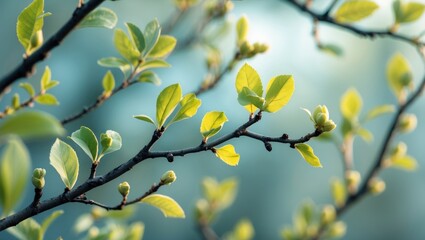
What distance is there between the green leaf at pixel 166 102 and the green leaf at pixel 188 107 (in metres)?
0.01

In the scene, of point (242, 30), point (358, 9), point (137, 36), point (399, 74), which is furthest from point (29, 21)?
point (399, 74)

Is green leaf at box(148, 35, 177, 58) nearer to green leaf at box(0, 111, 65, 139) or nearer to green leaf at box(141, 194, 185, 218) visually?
green leaf at box(141, 194, 185, 218)

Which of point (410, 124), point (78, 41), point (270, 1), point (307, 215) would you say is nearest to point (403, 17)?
point (410, 124)

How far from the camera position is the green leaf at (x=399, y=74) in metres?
1.37

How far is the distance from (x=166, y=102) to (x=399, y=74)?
884 millimetres

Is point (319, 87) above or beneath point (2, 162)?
beneath

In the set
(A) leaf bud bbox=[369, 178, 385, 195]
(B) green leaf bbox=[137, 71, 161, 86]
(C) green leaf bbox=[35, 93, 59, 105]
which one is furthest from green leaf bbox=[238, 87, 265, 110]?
(A) leaf bud bbox=[369, 178, 385, 195]

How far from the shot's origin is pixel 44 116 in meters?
0.36

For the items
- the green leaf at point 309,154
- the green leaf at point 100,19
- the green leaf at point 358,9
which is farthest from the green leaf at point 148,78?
the green leaf at point 358,9

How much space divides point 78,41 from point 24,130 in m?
7.60

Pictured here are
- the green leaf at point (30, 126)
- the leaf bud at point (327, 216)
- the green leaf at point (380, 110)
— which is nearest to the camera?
the green leaf at point (30, 126)

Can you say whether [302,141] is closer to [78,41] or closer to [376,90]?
[78,41]

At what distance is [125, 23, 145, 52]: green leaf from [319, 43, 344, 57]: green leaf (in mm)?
685

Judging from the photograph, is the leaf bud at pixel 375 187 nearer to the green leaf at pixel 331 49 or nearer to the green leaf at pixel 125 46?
the green leaf at pixel 331 49
